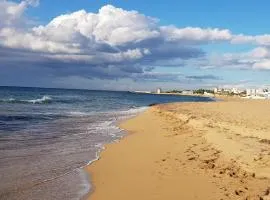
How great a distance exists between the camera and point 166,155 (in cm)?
1413

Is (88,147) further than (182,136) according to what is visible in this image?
No

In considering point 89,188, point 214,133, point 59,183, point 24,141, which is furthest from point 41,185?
point 214,133

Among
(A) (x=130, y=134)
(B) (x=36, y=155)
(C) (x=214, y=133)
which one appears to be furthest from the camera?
(A) (x=130, y=134)


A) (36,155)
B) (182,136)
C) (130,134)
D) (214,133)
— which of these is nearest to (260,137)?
(214,133)

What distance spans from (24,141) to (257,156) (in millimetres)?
9512

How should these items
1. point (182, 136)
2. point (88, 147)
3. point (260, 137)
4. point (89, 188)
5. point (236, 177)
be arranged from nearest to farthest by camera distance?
point (89, 188) < point (236, 177) < point (88, 147) < point (260, 137) < point (182, 136)

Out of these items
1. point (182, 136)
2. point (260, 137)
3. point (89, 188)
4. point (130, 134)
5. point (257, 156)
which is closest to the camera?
point (89, 188)

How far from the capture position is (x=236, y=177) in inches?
409

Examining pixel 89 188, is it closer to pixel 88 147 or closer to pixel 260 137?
pixel 88 147

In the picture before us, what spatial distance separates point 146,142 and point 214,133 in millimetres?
3156

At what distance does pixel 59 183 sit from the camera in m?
9.91

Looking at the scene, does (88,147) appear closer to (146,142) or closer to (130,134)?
(146,142)

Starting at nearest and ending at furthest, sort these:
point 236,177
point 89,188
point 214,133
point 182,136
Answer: point 89,188
point 236,177
point 214,133
point 182,136

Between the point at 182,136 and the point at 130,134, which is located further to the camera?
the point at 130,134
